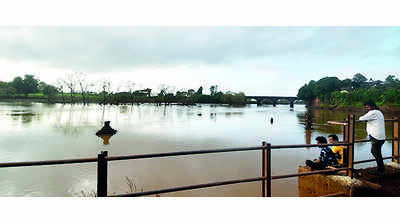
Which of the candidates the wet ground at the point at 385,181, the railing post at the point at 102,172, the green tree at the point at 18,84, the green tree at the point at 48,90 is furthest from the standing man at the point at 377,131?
the green tree at the point at 18,84

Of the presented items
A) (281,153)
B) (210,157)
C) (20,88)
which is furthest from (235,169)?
(20,88)

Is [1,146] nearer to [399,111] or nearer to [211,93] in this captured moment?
[399,111]

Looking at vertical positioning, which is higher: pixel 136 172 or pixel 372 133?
pixel 372 133

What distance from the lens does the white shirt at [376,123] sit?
144 inches

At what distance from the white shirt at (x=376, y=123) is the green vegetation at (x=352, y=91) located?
53.4m

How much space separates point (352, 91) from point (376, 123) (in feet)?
238

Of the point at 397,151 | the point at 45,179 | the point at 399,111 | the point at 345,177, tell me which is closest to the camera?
the point at 345,177

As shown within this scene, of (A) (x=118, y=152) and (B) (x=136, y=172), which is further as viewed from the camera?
(A) (x=118, y=152)

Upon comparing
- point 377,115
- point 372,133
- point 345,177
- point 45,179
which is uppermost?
point 377,115

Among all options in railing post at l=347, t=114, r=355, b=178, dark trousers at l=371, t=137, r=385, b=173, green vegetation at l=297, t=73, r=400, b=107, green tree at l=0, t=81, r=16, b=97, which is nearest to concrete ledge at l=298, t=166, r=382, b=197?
railing post at l=347, t=114, r=355, b=178

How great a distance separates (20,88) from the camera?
60844 millimetres

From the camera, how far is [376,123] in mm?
3748

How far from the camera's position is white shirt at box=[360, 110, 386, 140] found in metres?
3.67

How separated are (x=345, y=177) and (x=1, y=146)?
52.8ft
